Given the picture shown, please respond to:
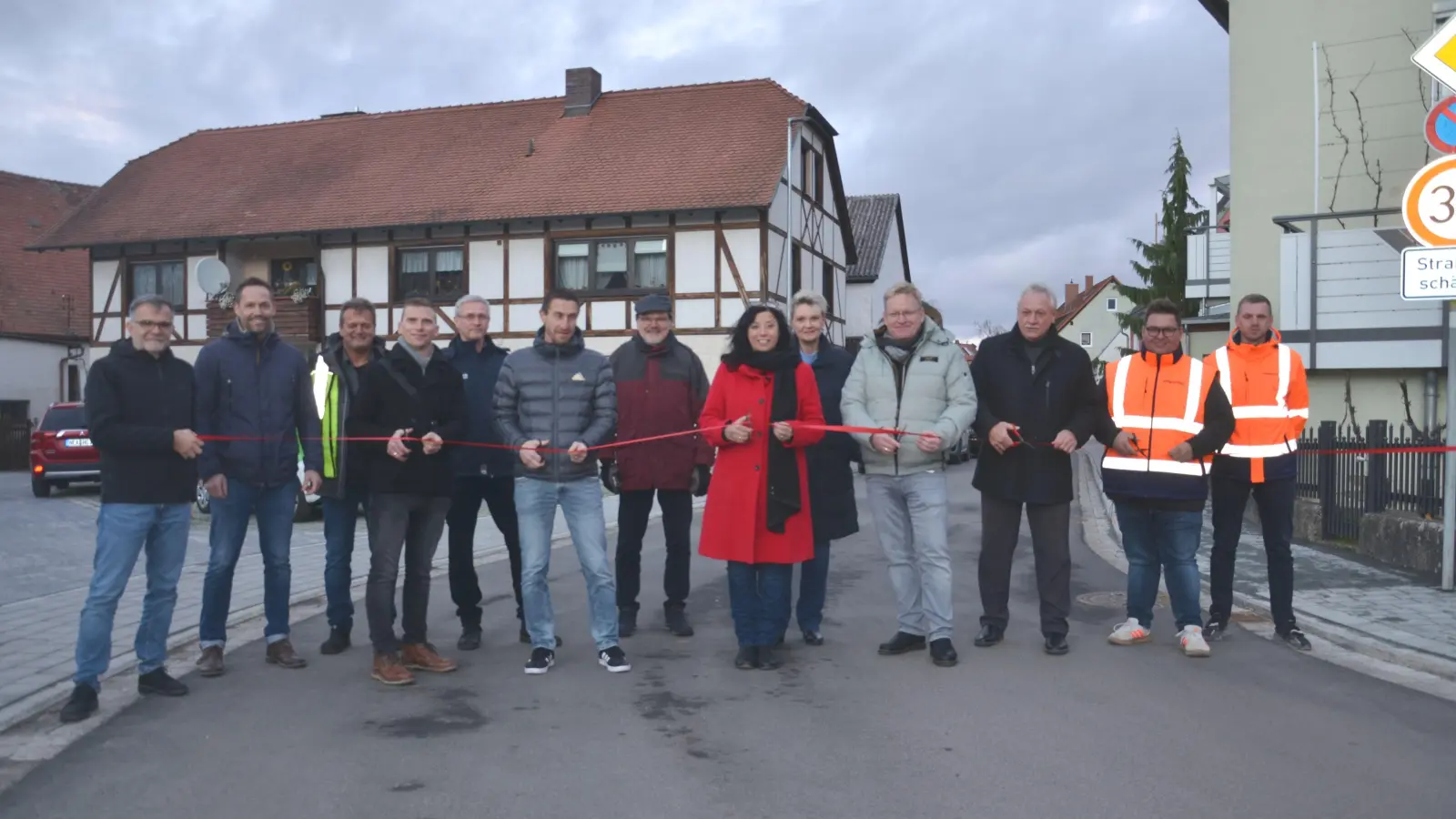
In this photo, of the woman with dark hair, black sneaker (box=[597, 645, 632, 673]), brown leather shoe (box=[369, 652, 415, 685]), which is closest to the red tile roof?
the woman with dark hair

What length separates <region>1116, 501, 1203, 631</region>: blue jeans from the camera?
6828mm

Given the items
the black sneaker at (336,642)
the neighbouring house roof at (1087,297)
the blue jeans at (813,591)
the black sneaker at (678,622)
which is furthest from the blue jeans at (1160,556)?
the neighbouring house roof at (1087,297)

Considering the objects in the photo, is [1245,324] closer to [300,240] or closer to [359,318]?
[359,318]

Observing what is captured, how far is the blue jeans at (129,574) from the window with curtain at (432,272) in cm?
2301

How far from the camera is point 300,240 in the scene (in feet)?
100

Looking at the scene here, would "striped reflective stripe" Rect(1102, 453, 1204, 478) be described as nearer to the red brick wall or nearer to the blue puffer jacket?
the blue puffer jacket

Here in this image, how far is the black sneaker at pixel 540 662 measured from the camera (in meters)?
6.36

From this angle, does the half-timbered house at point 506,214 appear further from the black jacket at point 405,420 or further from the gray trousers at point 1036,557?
the black jacket at point 405,420

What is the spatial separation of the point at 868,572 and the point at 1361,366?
8.79m

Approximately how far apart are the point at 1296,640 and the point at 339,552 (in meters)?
5.43

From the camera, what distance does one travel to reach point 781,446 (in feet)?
21.7

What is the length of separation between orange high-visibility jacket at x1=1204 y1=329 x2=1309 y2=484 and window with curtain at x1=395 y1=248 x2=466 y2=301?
76.8 ft

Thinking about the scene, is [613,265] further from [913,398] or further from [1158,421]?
[1158,421]

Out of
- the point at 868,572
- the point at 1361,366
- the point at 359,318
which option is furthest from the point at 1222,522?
the point at 1361,366
